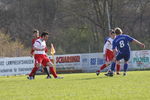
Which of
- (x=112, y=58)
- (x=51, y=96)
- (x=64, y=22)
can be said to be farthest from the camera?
(x=64, y=22)

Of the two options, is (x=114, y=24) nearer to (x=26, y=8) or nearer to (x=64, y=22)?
(x=64, y=22)

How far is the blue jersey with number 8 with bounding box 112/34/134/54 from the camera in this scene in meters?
18.4

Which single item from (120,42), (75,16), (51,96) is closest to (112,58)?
(120,42)

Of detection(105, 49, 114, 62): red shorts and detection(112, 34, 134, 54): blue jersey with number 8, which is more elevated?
detection(112, 34, 134, 54): blue jersey with number 8

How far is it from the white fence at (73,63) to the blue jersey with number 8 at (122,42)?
50.6ft

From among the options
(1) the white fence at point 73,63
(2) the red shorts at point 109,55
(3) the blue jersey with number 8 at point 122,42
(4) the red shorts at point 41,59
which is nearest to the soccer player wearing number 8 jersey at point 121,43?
(3) the blue jersey with number 8 at point 122,42

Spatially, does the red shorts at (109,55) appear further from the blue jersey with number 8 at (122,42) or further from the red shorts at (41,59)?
the red shorts at (41,59)

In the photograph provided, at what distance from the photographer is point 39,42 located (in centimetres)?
1869

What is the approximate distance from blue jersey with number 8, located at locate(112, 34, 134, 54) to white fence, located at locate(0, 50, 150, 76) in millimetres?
15409

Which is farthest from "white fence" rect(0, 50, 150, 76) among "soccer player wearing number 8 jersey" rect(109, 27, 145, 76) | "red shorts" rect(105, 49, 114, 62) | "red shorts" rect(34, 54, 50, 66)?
"soccer player wearing number 8 jersey" rect(109, 27, 145, 76)

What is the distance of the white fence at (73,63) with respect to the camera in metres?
33.8

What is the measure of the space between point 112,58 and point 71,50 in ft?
118

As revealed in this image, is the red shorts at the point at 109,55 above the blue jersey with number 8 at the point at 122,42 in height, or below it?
below

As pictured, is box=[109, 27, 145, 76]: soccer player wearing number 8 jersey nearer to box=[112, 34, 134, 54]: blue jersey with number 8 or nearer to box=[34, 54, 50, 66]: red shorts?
box=[112, 34, 134, 54]: blue jersey with number 8
